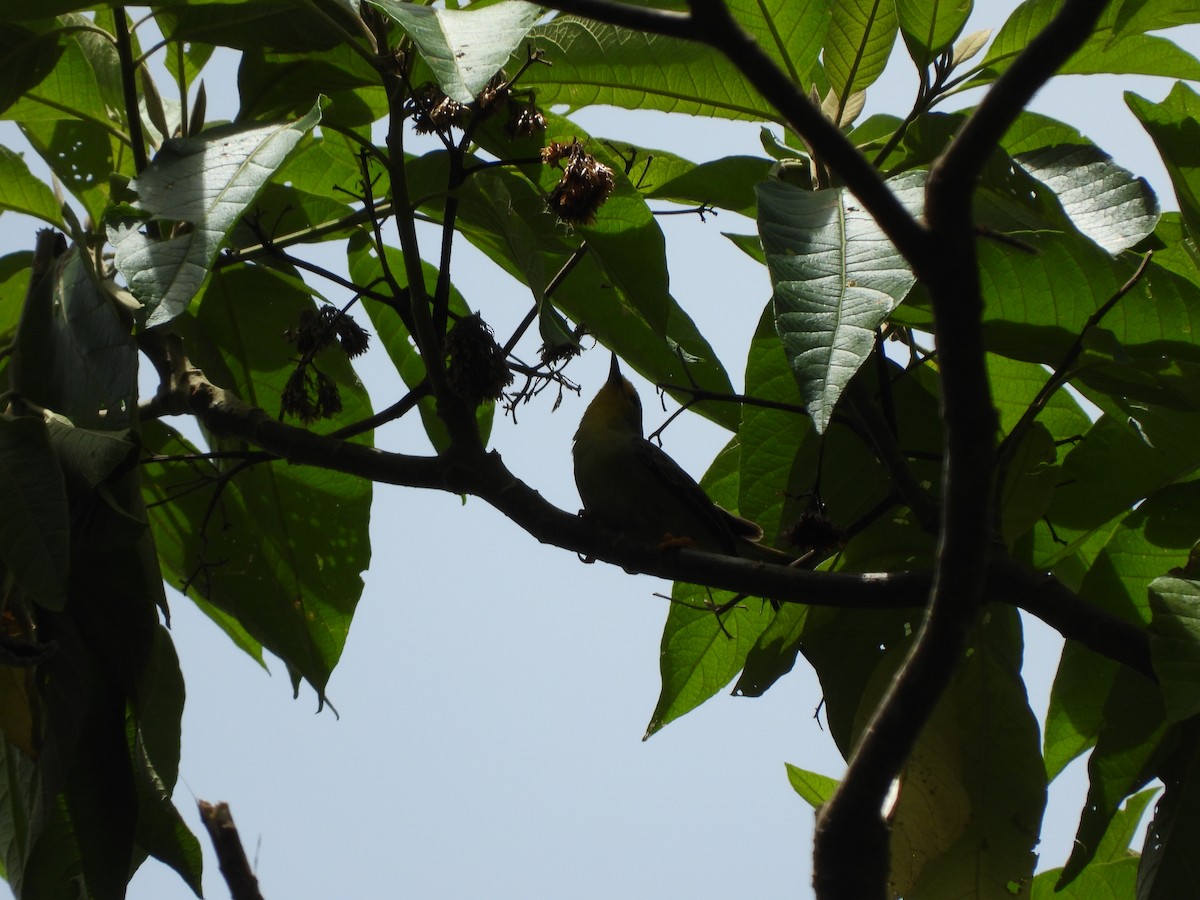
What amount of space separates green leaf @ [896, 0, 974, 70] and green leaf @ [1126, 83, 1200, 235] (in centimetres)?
33

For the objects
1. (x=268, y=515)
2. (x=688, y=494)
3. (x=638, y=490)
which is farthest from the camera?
(x=638, y=490)

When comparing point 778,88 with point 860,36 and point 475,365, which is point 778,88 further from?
point 860,36

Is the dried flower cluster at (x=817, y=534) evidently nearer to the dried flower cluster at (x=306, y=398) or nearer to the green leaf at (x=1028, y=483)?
the green leaf at (x=1028, y=483)

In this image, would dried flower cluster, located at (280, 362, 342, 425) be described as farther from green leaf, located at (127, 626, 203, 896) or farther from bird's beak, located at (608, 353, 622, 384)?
bird's beak, located at (608, 353, 622, 384)

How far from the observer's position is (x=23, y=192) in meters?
2.55

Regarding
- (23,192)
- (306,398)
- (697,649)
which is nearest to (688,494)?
(697,649)

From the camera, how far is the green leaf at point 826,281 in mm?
1362

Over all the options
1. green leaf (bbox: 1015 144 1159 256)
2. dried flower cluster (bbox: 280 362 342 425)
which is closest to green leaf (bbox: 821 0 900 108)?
green leaf (bbox: 1015 144 1159 256)

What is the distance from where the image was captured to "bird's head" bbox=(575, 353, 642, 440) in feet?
12.5

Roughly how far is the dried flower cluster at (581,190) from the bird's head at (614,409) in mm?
1803

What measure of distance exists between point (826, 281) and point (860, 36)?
929mm

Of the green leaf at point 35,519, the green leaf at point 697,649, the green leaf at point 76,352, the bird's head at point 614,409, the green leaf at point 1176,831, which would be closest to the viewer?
the green leaf at point 35,519

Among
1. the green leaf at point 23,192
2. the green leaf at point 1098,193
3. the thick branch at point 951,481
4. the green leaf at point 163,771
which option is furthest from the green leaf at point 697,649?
the green leaf at point 23,192

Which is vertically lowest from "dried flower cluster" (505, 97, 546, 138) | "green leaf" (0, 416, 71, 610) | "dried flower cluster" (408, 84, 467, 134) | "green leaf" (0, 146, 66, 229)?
"green leaf" (0, 416, 71, 610)
